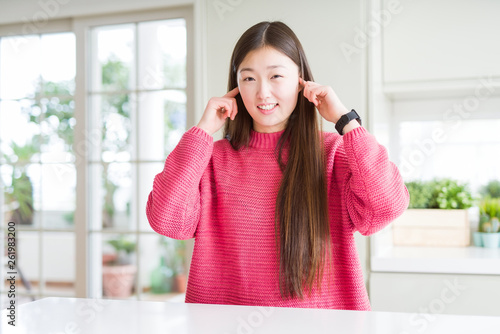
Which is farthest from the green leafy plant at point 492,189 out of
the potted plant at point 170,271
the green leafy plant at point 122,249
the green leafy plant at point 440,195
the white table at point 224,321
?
the green leafy plant at point 122,249

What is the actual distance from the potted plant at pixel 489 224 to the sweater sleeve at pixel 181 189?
154cm

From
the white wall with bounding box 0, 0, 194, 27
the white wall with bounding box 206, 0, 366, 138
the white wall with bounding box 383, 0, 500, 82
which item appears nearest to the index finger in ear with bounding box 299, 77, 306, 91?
the white wall with bounding box 206, 0, 366, 138

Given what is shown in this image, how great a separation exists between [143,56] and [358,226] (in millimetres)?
4734

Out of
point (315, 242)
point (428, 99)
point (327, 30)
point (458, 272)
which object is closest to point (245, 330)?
point (315, 242)

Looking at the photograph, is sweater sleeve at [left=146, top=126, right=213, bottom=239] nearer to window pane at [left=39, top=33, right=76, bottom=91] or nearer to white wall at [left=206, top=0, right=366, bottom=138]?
white wall at [left=206, top=0, right=366, bottom=138]

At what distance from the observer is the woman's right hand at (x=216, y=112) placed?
1.19 meters

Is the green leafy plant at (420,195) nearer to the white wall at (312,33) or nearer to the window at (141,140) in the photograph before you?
the white wall at (312,33)

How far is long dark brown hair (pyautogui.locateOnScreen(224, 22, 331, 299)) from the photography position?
1.04m

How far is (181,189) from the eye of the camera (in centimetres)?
111

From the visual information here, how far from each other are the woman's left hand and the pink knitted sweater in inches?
2.9

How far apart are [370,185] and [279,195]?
20 cm

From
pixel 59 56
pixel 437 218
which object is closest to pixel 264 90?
pixel 437 218

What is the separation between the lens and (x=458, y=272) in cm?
186

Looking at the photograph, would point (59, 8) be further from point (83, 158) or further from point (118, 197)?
point (118, 197)
